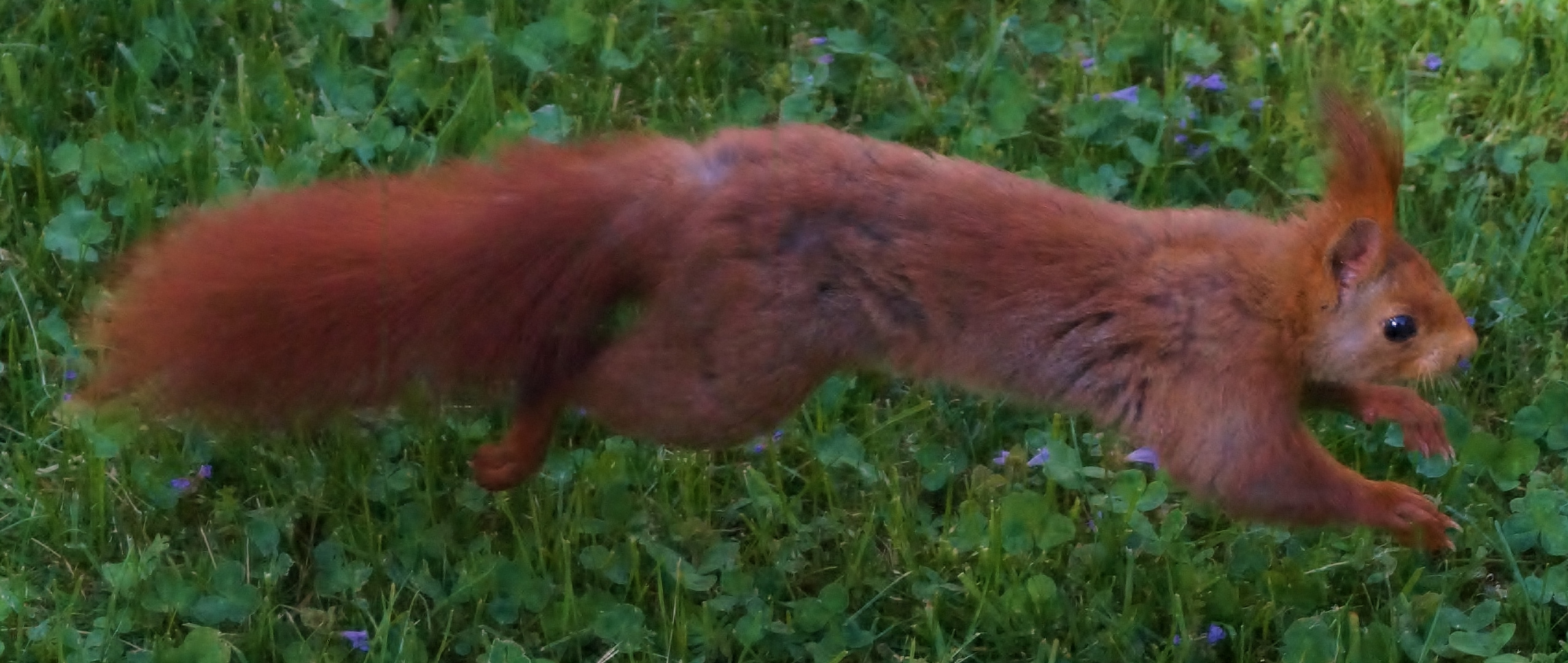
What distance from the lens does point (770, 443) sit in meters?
2.60

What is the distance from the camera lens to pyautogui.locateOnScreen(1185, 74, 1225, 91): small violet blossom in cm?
329

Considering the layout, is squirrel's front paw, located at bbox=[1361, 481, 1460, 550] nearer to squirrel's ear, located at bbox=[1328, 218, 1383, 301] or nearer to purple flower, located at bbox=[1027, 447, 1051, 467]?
squirrel's ear, located at bbox=[1328, 218, 1383, 301]

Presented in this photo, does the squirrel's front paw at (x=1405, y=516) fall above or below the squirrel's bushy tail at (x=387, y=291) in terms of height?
below

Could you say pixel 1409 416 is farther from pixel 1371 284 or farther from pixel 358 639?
pixel 358 639

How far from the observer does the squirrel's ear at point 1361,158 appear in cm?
217

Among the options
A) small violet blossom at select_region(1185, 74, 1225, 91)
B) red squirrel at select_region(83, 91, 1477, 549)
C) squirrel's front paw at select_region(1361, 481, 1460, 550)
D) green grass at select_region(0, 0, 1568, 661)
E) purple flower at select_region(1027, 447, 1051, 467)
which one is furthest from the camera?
small violet blossom at select_region(1185, 74, 1225, 91)

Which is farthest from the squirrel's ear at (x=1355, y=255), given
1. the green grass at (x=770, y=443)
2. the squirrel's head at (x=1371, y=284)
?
the green grass at (x=770, y=443)

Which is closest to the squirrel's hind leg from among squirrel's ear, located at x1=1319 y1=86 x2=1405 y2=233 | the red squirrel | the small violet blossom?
the red squirrel

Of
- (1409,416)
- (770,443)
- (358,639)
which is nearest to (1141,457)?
(1409,416)

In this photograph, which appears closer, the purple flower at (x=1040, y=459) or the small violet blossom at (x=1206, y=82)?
the purple flower at (x=1040, y=459)

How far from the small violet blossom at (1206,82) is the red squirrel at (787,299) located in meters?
1.09

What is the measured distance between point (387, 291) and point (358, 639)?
44cm

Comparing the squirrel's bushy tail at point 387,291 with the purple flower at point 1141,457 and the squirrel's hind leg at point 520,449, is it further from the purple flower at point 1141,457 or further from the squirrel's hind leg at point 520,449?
the purple flower at point 1141,457

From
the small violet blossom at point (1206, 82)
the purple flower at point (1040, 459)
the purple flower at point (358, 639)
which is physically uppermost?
the small violet blossom at point (1206, 82)
